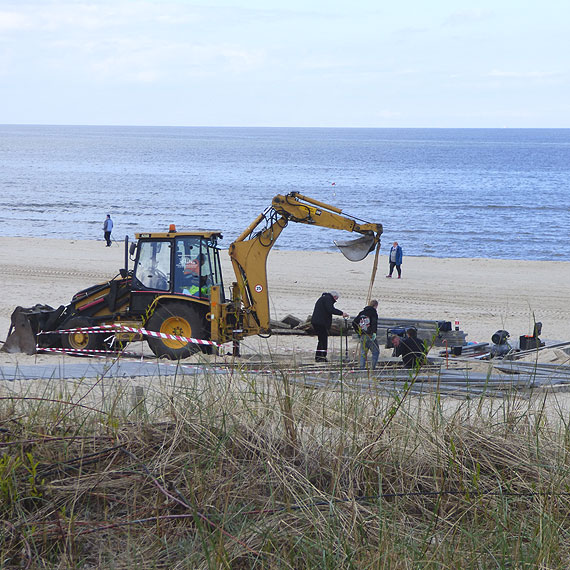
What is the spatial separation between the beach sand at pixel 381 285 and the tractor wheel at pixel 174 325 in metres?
1.60

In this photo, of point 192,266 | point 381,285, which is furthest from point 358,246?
point 381,285

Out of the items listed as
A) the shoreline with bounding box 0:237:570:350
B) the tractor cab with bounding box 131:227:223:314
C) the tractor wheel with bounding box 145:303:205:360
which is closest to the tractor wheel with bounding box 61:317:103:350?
the tractor cab with bounding box 131:227:223:314

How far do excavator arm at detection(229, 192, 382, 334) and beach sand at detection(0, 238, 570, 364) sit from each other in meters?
1.19

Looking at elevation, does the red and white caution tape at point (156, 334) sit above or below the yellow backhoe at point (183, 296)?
below

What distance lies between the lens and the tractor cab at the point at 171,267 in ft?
40.2

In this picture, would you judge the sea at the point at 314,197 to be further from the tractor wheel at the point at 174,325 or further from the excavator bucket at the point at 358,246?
the tractor wheel at the point at 174,325

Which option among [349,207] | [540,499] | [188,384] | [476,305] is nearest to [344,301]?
[476,305]

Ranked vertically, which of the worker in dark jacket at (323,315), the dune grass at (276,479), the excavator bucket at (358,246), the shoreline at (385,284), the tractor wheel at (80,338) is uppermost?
the excavator bucket at (358,246)

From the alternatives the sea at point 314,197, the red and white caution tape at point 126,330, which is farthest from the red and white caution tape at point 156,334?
the sea at point 314,197

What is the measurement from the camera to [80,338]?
12453mm

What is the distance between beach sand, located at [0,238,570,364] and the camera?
1777 cm

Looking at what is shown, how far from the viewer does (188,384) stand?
5652 mm

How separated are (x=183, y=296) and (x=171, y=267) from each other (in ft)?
1.73

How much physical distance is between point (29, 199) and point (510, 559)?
58542mm
